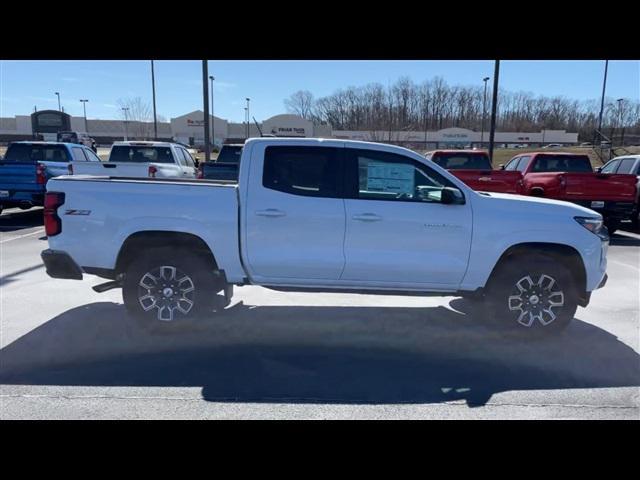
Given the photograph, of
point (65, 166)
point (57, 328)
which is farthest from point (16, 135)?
point (57, 328)

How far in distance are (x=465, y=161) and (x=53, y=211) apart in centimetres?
1059

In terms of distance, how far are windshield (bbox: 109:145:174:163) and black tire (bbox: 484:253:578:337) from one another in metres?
10.8

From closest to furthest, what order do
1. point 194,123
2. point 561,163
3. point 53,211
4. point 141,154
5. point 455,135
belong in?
point 53,211 < point 561,163 < point 141,154 < point 455,135 < point 194,123

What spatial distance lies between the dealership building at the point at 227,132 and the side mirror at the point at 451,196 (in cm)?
4460

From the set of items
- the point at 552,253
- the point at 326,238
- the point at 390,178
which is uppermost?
the point at 390,178

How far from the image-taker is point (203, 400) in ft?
10.9

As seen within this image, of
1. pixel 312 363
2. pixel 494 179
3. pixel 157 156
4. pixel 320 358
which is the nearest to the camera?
pixel 312 363

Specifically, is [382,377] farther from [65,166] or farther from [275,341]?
[65,166]

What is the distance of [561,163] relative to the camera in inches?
472

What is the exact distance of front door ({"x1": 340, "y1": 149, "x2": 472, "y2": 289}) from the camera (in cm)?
448

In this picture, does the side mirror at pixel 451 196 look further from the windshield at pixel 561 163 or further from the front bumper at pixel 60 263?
the windshield at pixel 561 163

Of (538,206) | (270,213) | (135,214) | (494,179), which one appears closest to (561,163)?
(494,179)

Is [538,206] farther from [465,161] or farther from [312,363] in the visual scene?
[465,161]
